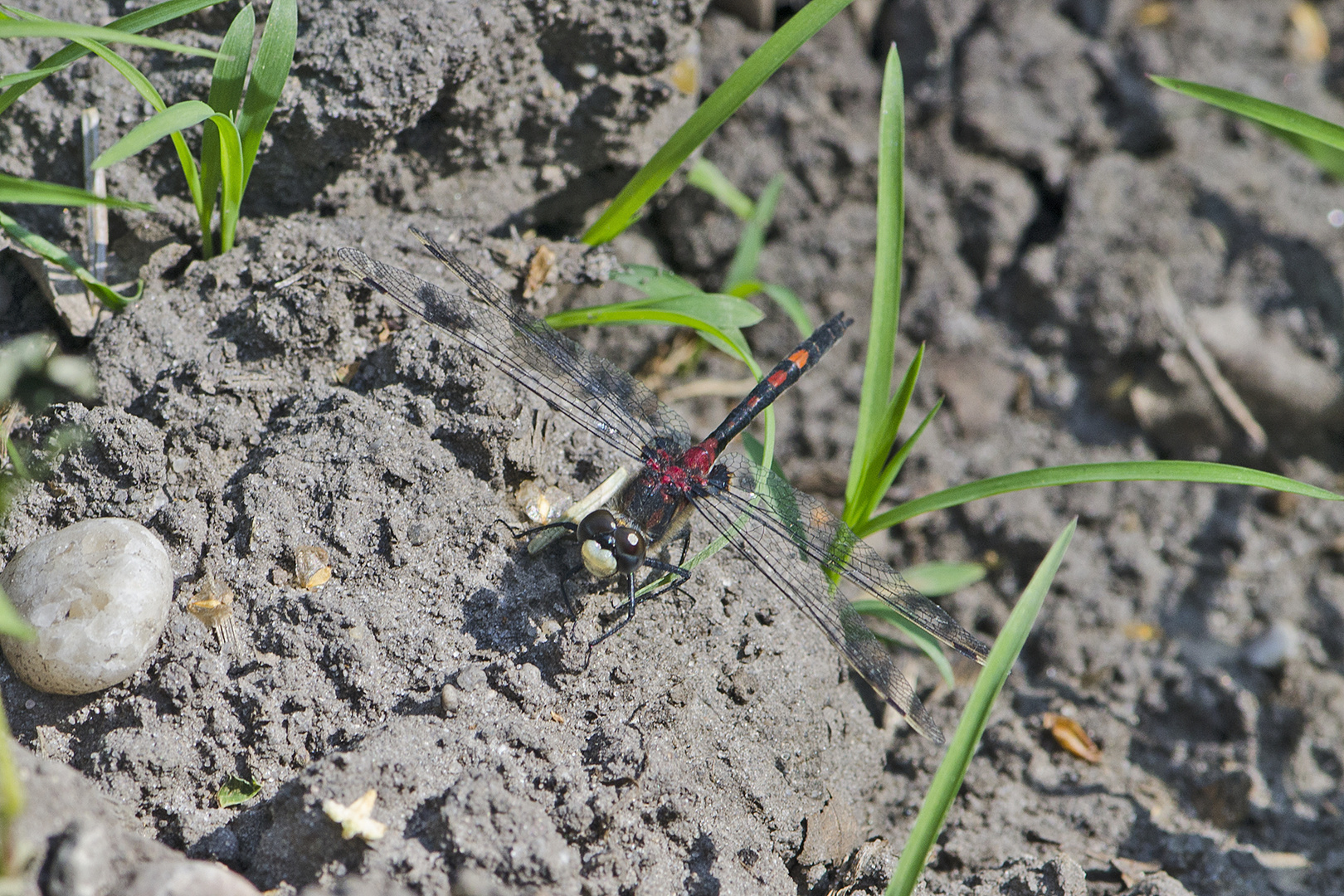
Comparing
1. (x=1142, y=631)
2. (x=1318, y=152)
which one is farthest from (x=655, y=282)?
(x=1318, y=152)

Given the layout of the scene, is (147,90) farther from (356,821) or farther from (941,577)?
(941,577)

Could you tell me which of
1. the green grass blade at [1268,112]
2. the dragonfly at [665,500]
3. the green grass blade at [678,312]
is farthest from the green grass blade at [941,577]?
the green grass blade at [1268,112]

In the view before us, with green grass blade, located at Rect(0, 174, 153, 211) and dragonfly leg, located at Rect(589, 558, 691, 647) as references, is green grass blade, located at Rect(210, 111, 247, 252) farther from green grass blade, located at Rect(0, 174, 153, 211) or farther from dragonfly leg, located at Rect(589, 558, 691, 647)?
dragonfly leg, located at Rect(589, 558, 691, 647)

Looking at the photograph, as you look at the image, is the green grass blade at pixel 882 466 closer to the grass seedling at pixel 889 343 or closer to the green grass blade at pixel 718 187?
the grass seedling at pixel 889 343

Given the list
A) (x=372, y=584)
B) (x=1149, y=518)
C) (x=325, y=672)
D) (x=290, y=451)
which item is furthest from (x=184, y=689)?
(x=1149, y=518)

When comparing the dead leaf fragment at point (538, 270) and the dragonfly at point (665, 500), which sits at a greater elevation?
the dead leaf fragment at point (538, 270)

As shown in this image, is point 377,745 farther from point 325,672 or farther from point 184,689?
point 184,689

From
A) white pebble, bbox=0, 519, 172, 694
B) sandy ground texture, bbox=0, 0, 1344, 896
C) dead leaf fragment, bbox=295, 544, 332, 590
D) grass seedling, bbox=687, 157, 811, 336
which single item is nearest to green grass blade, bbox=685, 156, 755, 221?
grass seedling, bbox=687, 157, 811, 336
